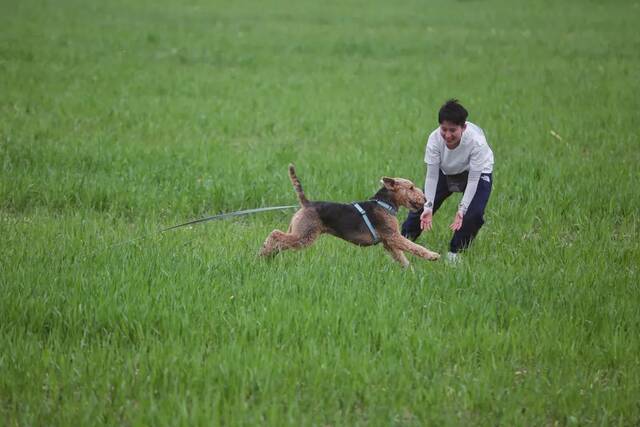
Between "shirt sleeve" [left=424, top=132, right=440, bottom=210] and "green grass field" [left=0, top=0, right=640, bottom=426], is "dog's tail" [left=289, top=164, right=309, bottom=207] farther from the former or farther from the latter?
"shirt sleeve" [left=424, top=132, right=440, bottom=210]

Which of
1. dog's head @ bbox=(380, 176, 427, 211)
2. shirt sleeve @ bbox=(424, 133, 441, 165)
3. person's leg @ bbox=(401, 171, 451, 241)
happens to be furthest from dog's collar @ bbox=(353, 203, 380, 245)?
person's leg @ bbox=(401, 171, 451, 241)

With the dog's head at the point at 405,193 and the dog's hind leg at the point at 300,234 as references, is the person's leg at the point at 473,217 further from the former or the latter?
the dog's hind leg at the point at 300,234

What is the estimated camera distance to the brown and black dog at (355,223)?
564cm

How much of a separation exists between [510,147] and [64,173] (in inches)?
227

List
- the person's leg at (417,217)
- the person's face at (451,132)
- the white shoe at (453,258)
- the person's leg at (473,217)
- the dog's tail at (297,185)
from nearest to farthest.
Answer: the dog's tail at (297,185)
the person's face at (451,132)
the white shoe at (453,258)
the person's leg at (473,217)
the person's leg at (417,217)

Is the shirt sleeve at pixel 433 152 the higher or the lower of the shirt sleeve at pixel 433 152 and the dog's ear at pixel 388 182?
the higher

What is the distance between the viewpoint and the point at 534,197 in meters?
8.06

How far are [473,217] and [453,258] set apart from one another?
14.8 inches

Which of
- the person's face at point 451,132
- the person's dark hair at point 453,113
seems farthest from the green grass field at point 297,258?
the person's dark hair at point 453,113

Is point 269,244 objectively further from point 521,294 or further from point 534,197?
point 534,197

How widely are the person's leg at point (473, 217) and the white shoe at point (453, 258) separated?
11 centimetres

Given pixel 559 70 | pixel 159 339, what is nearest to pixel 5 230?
pixel 159 339

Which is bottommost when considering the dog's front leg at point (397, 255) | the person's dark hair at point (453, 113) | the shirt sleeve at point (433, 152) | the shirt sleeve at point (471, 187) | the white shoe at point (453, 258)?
the white shoe at point (453, 258)

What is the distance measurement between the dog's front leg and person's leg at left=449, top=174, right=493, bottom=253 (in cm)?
58
